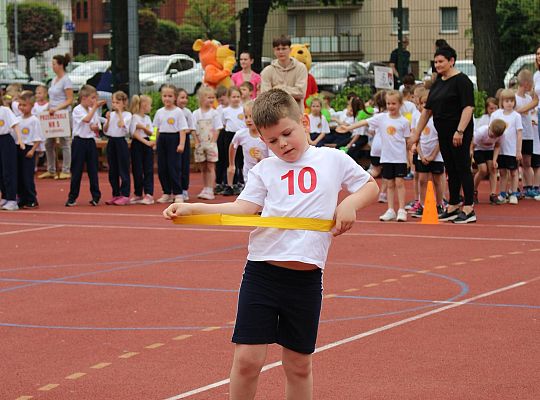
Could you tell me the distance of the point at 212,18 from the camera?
7556 cm

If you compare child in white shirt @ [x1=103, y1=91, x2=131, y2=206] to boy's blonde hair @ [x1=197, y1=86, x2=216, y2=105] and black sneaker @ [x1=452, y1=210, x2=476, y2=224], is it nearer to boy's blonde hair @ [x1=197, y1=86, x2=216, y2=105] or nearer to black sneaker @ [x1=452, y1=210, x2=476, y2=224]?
boy's blonde hair @ [x1=197, y1=86, x2=216, y2=105]

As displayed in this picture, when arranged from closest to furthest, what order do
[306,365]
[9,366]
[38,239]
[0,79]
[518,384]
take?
[306,365] < [518,384] < [9,366] < [38,239] < [0,79]

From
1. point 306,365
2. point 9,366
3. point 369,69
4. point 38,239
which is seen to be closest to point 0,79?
point 369,69

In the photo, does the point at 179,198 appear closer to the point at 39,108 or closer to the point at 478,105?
the point at 39,108

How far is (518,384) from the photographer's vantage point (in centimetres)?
640

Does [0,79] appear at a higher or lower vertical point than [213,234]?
higher

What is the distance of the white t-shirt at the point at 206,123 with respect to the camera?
1925 cm

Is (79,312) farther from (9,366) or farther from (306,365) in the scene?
(306,365)

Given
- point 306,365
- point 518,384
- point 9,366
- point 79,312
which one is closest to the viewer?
point 306,365

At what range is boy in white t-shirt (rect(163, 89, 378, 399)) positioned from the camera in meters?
5.16

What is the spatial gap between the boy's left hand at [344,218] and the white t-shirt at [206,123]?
46.5ft

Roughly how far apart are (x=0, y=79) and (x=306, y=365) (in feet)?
88.7

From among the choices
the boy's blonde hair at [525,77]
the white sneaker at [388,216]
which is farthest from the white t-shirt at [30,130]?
the boy's blonde hair at [525,77]

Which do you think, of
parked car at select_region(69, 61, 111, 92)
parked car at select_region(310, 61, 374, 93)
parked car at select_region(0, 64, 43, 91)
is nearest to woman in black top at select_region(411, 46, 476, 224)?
parked car at select_region(310, 61, 374, 93)
